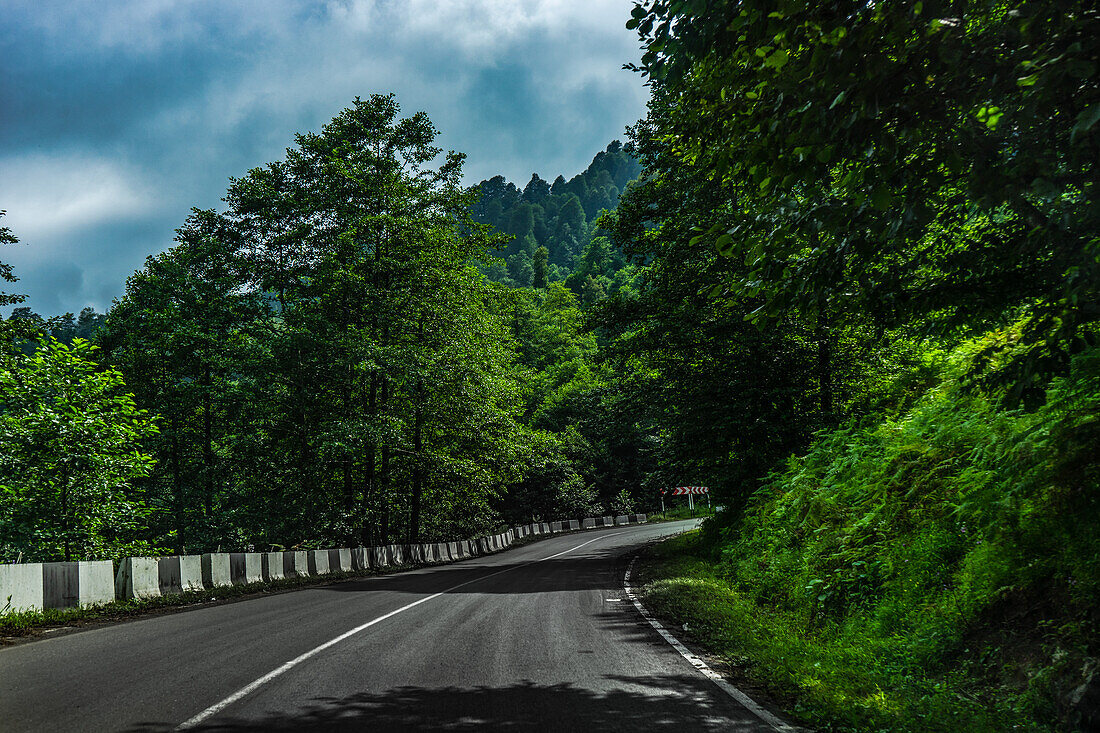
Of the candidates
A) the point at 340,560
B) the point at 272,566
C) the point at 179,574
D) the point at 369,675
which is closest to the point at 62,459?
the point at 179,574

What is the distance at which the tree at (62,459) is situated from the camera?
16.7m

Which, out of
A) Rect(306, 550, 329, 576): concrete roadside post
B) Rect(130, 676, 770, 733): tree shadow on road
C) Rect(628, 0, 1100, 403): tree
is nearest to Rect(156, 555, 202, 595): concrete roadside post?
Rect(306, 550, 329, 576): concrete roadside post

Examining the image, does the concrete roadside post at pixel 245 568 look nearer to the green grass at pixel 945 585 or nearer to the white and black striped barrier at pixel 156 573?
the white and black striped barrier at pixel 156 573

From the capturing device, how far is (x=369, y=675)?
6.36 metres

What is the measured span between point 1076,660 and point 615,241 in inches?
683

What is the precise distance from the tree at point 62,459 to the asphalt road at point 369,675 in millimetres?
8352

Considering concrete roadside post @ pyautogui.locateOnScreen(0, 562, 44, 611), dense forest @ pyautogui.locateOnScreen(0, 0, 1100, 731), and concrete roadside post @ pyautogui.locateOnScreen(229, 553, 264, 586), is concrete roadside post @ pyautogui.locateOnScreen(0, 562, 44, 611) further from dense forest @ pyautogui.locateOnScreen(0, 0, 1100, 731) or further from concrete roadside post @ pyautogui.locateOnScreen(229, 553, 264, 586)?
dense forest @ pyautogui.locateOnScreen(0, 0, 1100, 731)

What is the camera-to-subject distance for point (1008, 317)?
629cm

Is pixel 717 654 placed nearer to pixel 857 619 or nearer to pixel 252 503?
pixel 857 619

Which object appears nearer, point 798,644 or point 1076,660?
point 1076,660

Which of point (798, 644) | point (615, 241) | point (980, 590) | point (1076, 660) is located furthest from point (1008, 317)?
point (615, 241)

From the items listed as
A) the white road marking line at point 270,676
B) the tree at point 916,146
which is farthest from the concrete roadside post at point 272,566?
the tree at point 916,146

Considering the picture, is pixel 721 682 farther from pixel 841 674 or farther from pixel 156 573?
pixel 156 573

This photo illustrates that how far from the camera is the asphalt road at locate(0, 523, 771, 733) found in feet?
16.1
